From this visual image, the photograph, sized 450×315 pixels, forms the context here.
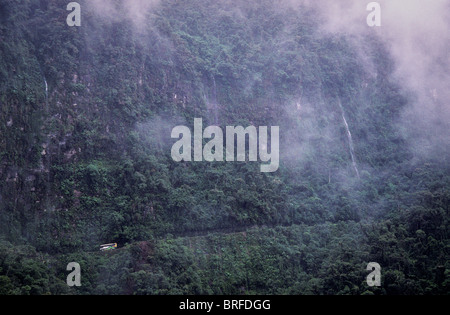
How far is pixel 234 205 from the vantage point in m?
33.7

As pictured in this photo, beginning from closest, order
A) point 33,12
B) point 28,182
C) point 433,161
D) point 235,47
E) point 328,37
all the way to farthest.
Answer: point 28,182 → point 33,12 → point 433,161 → point 235,47 → point 328,37

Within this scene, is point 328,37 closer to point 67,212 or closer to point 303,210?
point 303,210

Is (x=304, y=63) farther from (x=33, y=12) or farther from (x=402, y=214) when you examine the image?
(x=33, y=12)

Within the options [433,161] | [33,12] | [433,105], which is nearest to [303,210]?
[433,161]

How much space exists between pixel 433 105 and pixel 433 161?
342 inches

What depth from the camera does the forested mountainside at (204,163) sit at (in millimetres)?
27938

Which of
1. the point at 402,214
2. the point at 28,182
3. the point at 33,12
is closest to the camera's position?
the point at 28,182

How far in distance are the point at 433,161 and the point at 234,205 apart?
15135 millimetres

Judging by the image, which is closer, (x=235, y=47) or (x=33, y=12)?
(x=33, y=12)

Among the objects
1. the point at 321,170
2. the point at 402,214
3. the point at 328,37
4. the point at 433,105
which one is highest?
the point at 328,37

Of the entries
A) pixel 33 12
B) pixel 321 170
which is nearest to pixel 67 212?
pixel 33 12

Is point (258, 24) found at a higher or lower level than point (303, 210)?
higher

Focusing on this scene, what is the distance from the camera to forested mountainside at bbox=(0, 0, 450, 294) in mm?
27938

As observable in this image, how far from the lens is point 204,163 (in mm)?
35156
